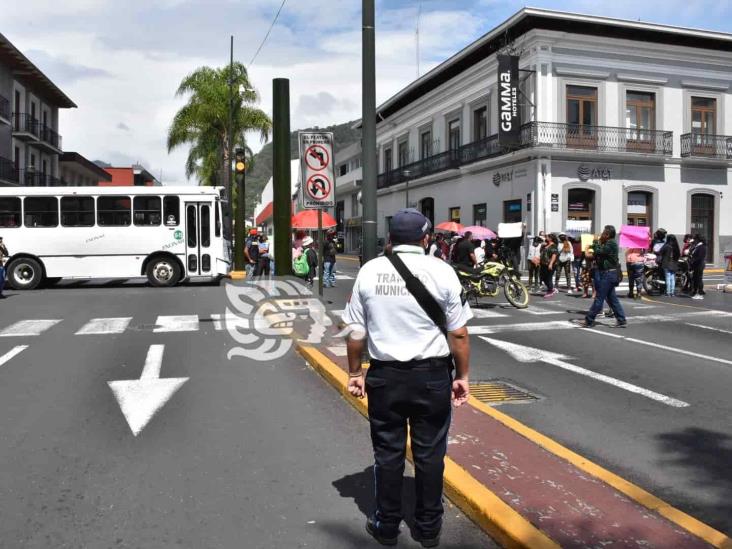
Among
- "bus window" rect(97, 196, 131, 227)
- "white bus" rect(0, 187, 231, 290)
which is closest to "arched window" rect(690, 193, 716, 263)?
"white bus" rect(0, 187, 231, 290)

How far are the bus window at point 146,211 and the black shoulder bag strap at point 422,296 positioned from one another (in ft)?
59.9

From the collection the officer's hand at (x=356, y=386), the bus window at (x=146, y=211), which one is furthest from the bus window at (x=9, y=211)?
the officer's hand at (x=356, y=386)

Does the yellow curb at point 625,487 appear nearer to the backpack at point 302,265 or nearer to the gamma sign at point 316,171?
the gamma sign at point 316,171

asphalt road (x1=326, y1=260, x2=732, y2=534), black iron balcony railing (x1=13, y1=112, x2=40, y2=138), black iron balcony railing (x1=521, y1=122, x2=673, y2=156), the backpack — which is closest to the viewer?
asphalt road (x1=326, y1=260, x2=732, y2=534)

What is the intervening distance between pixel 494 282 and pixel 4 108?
31.5 m

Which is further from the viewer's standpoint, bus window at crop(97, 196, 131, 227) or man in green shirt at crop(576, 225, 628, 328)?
bus window at crop(97, 196, 131, 227)

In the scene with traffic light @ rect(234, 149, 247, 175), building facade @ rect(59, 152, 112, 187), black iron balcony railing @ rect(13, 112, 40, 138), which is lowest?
traffic light @ rect(234, 149, 247, 175)

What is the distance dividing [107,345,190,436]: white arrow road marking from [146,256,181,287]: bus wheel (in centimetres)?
1241

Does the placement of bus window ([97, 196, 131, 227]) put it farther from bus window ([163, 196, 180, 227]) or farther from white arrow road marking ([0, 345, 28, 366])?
white arrow road marking ([0, 345, 28, 366])

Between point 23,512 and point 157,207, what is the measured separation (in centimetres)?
1746

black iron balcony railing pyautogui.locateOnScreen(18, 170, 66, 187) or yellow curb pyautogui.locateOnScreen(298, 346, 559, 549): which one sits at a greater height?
black iron balcony railing pyautogui.locateOnScreen(18, 170, 66, 187)

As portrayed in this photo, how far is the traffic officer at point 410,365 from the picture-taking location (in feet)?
11.4

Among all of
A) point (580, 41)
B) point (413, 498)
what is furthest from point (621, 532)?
point (580, 41)

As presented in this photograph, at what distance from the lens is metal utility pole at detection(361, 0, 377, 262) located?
7800mm
